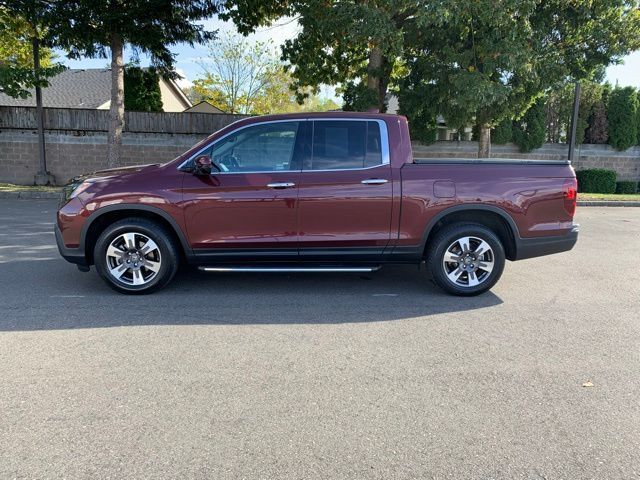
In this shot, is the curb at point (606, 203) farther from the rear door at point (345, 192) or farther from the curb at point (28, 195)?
the curb at point (28, 195)

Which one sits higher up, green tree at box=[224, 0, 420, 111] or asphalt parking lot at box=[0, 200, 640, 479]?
green tree at box=[224, 0, 420, 111]

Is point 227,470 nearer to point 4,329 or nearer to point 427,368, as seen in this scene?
point 427,368

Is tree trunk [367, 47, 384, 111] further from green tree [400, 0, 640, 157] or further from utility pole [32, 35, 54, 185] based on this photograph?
utility pole [32, 35, 54, 185]

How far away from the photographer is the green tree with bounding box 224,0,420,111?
11094 mm

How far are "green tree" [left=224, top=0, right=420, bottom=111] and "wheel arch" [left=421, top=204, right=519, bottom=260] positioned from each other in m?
6.18

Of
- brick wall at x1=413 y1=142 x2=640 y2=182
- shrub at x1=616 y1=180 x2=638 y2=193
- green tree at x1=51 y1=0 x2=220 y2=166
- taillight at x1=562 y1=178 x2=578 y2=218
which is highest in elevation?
green tree at x1=51 y1=0 x2=220 y2=166

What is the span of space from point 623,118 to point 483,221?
17411 mm

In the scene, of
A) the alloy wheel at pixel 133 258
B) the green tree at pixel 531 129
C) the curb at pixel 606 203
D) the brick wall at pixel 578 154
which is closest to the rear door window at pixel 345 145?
the alloy wheel at pixel 133 258

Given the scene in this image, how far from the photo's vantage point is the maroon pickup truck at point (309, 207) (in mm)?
5148

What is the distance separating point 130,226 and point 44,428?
2690 millimetres

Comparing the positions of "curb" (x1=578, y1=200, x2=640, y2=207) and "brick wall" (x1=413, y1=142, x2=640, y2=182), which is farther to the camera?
"brick wall" (x1=413, y1=142, x2=640, y2=182)

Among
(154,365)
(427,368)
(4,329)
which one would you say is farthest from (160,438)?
(4,329)

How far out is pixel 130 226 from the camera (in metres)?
5.18

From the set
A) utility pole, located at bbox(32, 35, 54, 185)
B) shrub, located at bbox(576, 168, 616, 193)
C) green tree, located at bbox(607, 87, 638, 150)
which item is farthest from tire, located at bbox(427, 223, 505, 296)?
green tree, located at bbox(607, 87, 638, 150)
